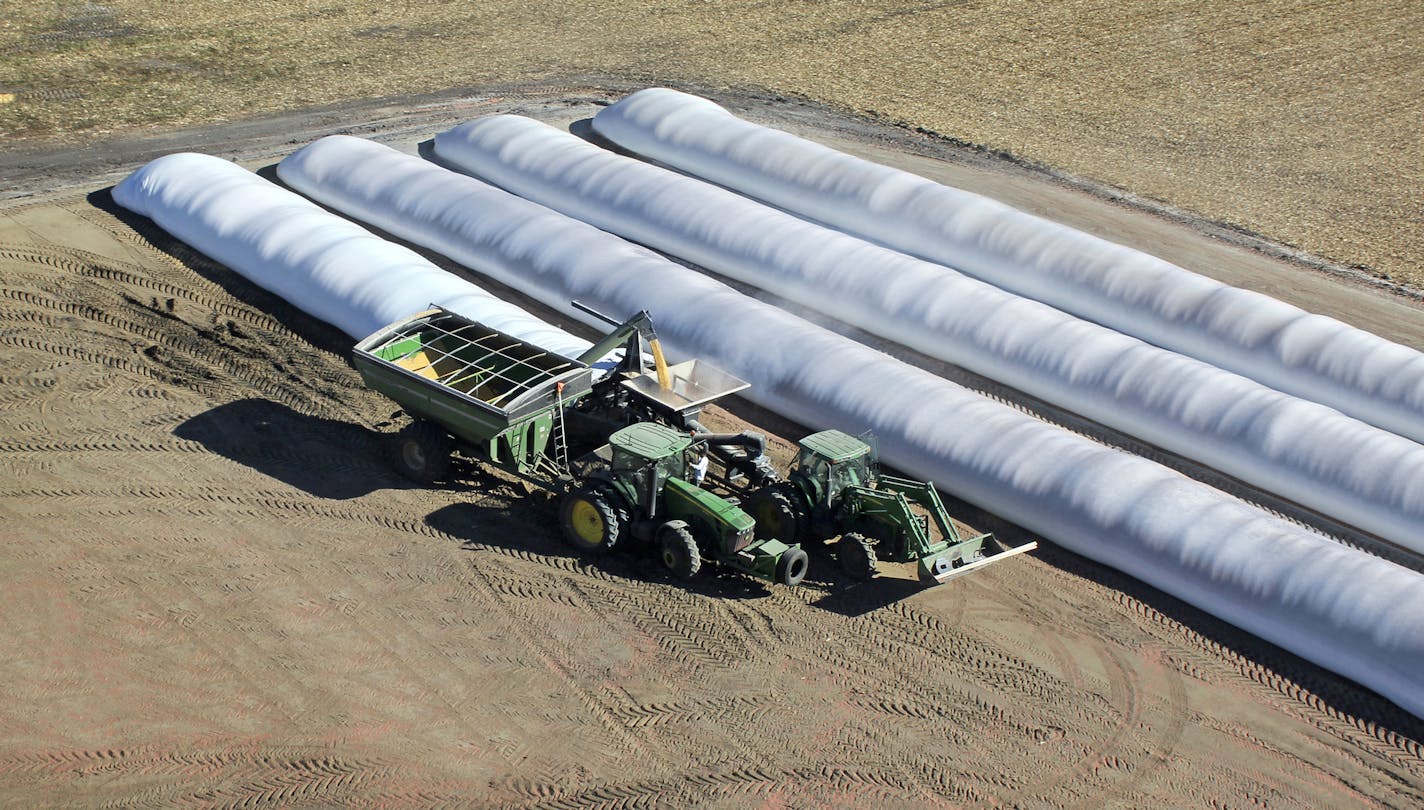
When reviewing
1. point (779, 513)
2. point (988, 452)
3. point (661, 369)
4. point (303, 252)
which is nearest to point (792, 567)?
point (779, 513)

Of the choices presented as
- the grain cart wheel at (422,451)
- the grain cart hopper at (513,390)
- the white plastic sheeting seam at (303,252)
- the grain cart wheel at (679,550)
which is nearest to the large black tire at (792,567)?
the grain cart wheel at (679,550)

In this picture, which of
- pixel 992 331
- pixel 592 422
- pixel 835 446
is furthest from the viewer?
pixel 992 331

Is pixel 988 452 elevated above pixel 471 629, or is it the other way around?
pixel 988 452

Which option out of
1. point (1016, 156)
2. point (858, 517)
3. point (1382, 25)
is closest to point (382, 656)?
point (858, 517)

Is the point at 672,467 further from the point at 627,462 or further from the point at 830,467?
the point at 830,467

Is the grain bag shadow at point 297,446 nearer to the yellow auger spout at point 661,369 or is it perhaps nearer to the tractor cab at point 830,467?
the yellow auger spout at point 661,369
